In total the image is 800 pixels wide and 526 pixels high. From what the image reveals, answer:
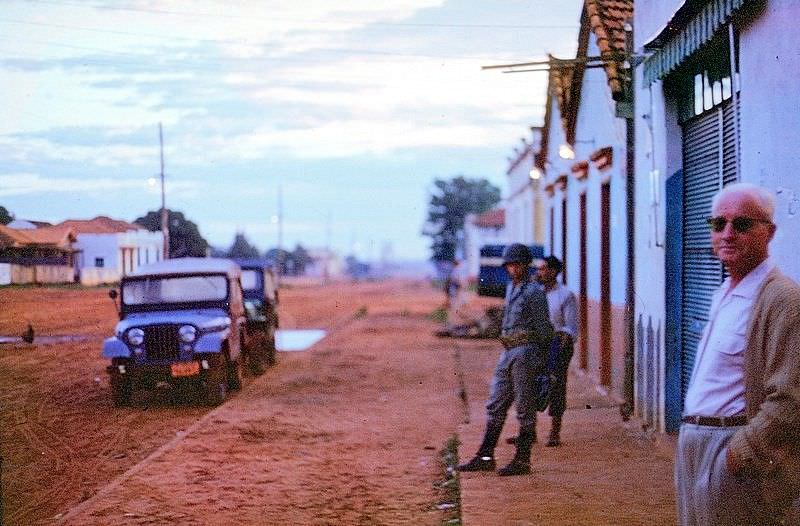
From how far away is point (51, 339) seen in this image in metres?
17.8

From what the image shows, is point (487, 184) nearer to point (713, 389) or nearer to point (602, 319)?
point (602, 319)

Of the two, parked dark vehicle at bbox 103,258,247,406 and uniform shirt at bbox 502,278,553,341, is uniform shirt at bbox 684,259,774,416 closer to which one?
uniform shirt at bbox 502,278,553,341

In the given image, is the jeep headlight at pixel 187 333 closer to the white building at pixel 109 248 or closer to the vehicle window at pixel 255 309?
the white building at pixel 109 248

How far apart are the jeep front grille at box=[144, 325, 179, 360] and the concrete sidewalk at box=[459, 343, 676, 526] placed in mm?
5017

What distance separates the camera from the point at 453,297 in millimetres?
44094

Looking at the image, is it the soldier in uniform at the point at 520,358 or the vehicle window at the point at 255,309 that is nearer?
the soldier in uniform at the point at 520,358

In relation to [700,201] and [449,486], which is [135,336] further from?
[700,201]

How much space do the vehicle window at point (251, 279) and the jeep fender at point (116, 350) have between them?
8.04 metres

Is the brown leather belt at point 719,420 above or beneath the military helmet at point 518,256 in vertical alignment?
beneath

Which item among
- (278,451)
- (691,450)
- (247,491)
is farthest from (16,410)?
(691,450)

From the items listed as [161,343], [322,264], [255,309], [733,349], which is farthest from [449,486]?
[322,264]

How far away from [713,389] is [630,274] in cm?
798

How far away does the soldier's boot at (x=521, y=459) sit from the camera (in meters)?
8.68

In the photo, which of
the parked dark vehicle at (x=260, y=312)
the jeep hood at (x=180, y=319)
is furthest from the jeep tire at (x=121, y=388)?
the parked dark vehicle at (x=260, y=312)
